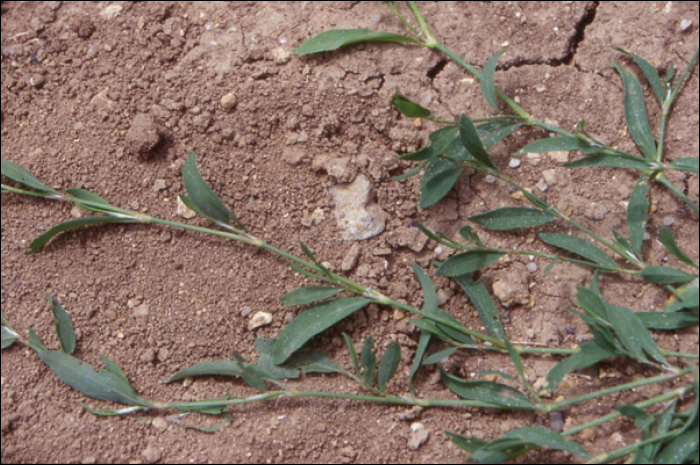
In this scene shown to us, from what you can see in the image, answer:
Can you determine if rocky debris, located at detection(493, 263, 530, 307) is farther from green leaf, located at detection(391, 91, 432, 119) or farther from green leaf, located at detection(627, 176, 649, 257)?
green leaf, located at detection(391, 91, 432, 119)

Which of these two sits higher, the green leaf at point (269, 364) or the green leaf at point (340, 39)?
the green leaf at point (340, 39)

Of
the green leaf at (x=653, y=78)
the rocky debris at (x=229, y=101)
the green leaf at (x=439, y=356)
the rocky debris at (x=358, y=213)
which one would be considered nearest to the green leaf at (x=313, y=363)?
the green leaf at (x=439, y=356)

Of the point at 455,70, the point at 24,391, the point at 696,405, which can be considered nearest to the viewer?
the point at 696,405

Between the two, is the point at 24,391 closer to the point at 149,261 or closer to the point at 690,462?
the point at 149,261

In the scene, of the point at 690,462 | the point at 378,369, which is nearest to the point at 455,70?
the point at 378,369

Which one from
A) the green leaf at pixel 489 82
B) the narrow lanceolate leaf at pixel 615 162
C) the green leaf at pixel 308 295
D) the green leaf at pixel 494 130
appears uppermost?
the green leaf at pixel 489 82

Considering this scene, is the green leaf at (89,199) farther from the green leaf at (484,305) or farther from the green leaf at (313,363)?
the green leaf at (484,305)

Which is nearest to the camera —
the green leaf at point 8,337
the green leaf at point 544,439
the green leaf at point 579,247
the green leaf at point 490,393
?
the green leaf at point 544,439

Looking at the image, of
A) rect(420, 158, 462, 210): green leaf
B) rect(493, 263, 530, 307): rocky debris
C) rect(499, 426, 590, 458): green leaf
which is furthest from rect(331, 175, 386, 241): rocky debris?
rect(499, 426, 590, 458): green leaf
